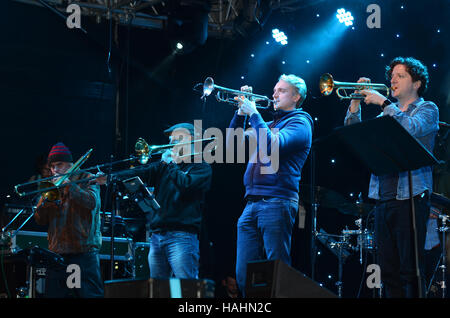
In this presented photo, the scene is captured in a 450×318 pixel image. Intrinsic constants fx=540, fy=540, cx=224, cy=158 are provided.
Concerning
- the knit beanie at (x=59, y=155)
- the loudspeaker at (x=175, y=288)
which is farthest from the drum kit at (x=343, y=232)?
the loudspeaker at (x=175, y=288)

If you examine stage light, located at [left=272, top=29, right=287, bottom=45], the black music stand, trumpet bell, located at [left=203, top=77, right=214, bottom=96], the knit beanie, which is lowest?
the black music stand

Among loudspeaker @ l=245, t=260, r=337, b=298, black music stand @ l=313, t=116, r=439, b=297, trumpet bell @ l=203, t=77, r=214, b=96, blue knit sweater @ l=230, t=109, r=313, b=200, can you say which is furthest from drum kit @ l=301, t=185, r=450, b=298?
loudspeaker @ l=245, t=260, r=337, b=298

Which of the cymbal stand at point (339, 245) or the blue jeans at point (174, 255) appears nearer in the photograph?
the blue jeans at point (174, 255)

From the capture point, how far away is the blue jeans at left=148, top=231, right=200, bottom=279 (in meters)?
4.75

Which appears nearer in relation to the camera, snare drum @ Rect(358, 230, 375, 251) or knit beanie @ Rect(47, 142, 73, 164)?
knit beanie @ Rect(47, 142, 73, 164)

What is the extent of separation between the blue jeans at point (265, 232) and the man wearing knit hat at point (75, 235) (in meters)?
2.03

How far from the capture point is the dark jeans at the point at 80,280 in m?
5.66

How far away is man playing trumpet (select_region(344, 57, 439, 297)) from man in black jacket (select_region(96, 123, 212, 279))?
1.65 meters

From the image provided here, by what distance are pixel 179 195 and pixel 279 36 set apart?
3.76 meters

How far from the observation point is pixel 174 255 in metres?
4.79

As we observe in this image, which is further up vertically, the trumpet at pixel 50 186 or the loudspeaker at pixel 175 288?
the trumpet at pixel 50 186

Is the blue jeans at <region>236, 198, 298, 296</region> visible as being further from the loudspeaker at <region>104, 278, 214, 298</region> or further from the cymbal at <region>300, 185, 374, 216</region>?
the cymbal at <region>300, 185, 374, 216</region>

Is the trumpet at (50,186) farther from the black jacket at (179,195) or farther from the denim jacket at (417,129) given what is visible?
the denim jacket at (417,129)
